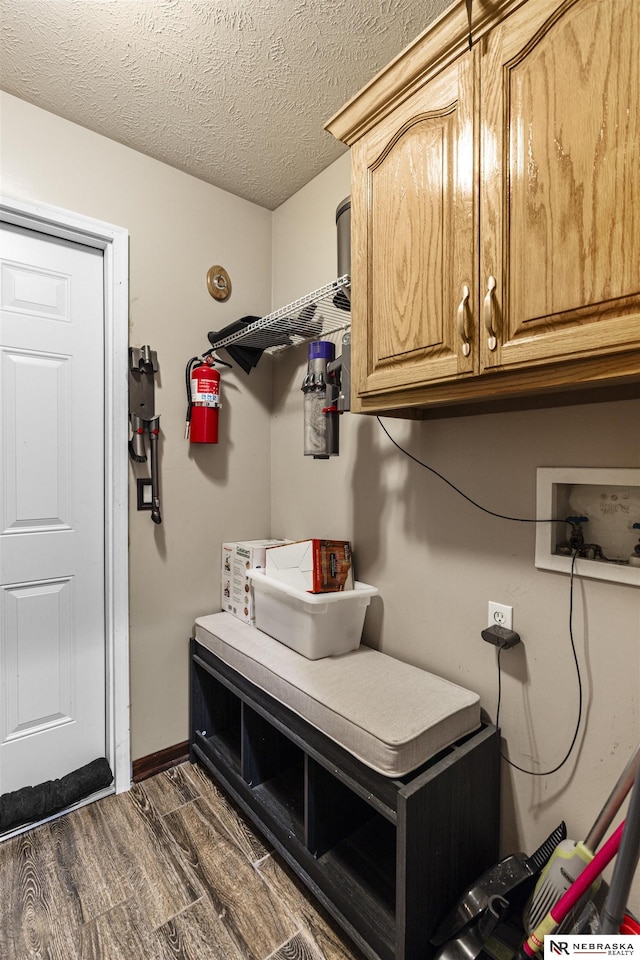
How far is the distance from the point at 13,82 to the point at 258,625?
209cm

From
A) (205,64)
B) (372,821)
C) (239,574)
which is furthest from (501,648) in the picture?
(205,64)

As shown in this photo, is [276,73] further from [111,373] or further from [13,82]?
[111,373]

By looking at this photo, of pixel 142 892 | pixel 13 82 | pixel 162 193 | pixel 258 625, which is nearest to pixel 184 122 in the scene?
pixel 162 193

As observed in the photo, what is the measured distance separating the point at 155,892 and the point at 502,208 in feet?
6.71

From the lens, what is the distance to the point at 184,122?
1684 millimetres

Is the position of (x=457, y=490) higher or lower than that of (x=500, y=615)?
higher

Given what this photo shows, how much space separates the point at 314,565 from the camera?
155cm

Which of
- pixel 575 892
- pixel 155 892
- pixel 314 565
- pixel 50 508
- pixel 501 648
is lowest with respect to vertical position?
pixel 155 892

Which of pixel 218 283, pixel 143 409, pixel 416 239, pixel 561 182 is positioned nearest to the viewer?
pixel 561 182

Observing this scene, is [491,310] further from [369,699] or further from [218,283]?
[218,283]

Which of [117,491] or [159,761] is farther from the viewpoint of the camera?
[159,761]

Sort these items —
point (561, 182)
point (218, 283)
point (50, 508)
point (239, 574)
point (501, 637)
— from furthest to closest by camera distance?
point (218, 283) < point (239, 574) < point (50, 508) < point (501, 637) < point (561, 182)

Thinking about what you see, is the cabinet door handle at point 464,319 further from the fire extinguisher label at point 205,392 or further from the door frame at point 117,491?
the door frame at point 117,491

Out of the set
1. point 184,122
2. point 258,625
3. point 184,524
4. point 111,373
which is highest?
point 184,122
